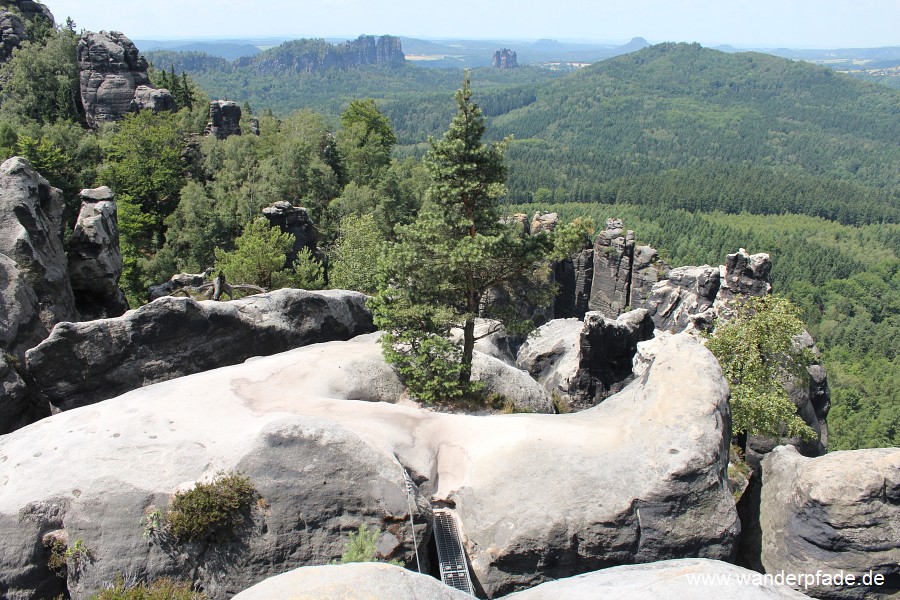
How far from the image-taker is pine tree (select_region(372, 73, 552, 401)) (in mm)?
20688

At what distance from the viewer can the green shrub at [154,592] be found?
13.0m

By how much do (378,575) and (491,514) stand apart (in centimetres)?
646

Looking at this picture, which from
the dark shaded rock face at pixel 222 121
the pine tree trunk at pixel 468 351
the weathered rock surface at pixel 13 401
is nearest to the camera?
the weathered rock surface at pixel 13 401

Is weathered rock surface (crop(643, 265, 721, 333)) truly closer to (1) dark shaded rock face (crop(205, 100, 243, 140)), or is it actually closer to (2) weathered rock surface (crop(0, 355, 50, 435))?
(2) weathered rock surface (crop(0, 355, 50, 435))

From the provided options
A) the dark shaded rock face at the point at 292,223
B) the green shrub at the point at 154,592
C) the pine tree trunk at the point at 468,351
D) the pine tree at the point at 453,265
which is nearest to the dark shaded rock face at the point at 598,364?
the pine tree at the point at 453,265

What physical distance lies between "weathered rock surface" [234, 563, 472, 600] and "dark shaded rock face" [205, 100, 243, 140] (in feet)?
224

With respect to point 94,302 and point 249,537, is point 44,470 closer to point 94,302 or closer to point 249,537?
point 249,537

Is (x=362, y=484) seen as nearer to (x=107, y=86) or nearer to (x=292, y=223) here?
(x=292, y=223)

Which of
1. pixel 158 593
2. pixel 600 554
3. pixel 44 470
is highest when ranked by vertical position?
pixel 44 470

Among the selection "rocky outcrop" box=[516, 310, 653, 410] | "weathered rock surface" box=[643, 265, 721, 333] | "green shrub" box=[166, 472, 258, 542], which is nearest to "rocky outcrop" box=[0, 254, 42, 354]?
"green shrub" box=[166, 472, 258, 542]

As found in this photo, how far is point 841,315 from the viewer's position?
13688 centimetres

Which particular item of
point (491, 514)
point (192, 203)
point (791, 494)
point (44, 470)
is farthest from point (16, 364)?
point (192, 203)

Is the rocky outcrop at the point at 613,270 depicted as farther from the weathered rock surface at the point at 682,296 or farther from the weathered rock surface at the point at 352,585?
the weathered rock surface at the point at 352,585

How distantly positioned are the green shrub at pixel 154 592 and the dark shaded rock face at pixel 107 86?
218 ft
